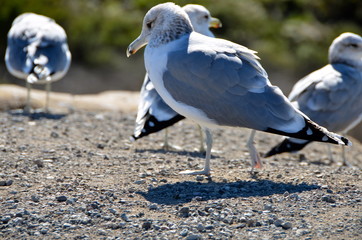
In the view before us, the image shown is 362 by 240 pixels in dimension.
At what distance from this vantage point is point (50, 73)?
10.3 m

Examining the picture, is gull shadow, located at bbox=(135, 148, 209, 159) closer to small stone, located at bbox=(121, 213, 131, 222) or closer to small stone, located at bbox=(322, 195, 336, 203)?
small stone, located at bbox=(322, 195, 336, 203)

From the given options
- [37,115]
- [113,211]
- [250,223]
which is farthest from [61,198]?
[37,115]

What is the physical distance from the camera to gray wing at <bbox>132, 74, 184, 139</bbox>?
698 centimetres

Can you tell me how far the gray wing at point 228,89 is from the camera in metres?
5.71

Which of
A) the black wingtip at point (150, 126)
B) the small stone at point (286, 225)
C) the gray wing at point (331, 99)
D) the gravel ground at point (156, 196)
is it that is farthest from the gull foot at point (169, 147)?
the small stone at point (286, 225)

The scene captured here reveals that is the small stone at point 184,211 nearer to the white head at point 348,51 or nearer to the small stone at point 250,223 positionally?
the small stone at point 250,223

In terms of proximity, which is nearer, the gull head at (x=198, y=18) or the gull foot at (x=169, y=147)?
the gull foot at (x=169, y=147)

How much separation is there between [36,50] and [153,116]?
4.05 metres

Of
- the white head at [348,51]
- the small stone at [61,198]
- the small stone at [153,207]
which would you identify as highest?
the white head at [348,51]

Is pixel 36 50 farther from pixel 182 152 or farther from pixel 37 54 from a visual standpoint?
pixel 182 152

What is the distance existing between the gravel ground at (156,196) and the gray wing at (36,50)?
2.62 m

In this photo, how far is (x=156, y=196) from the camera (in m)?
5.35

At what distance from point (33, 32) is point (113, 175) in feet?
17.9

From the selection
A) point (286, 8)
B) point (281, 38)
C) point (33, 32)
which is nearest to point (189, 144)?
point (33, 32)
